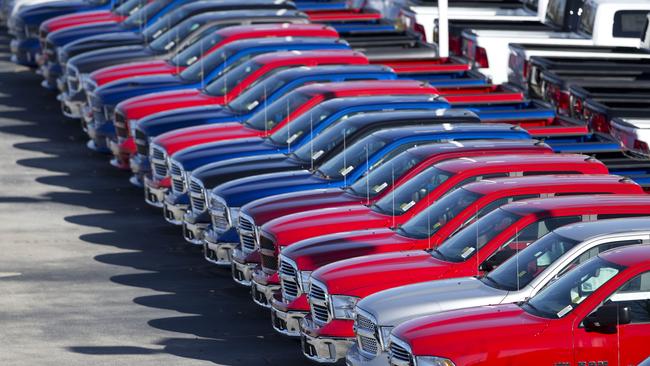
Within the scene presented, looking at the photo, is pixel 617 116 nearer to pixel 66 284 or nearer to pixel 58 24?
pixel 66 284

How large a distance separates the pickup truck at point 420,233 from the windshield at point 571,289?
222 cm

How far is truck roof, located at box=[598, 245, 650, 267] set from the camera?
43.0ft

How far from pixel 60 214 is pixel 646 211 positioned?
31.5 ft

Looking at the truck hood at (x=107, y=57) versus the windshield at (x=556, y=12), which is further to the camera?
the windshield at (x=556, y=12)

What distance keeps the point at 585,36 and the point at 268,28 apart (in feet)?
17.2

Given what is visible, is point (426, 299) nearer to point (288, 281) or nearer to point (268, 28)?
point (288, 281)

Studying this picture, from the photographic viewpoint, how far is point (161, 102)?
78.1 ft

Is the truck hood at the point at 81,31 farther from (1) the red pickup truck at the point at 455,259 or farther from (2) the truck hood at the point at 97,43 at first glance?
(1) the red pickup truck at the point at 455,259

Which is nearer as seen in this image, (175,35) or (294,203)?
(294,203)

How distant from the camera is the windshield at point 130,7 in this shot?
3116cm

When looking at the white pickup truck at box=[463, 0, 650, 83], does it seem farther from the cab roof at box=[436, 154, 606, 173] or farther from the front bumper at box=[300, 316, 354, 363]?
the front bumper at box=[300, 316, 354, 363]

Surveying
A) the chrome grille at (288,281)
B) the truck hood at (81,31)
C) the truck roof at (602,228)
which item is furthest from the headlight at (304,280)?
the truck hood at (81,31)

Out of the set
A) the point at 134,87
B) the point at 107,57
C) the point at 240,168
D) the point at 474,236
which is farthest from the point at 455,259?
the point at 107,57

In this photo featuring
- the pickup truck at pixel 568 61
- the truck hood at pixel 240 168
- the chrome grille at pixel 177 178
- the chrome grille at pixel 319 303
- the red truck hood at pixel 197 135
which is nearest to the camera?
the chrome grille at pixel 319 303
